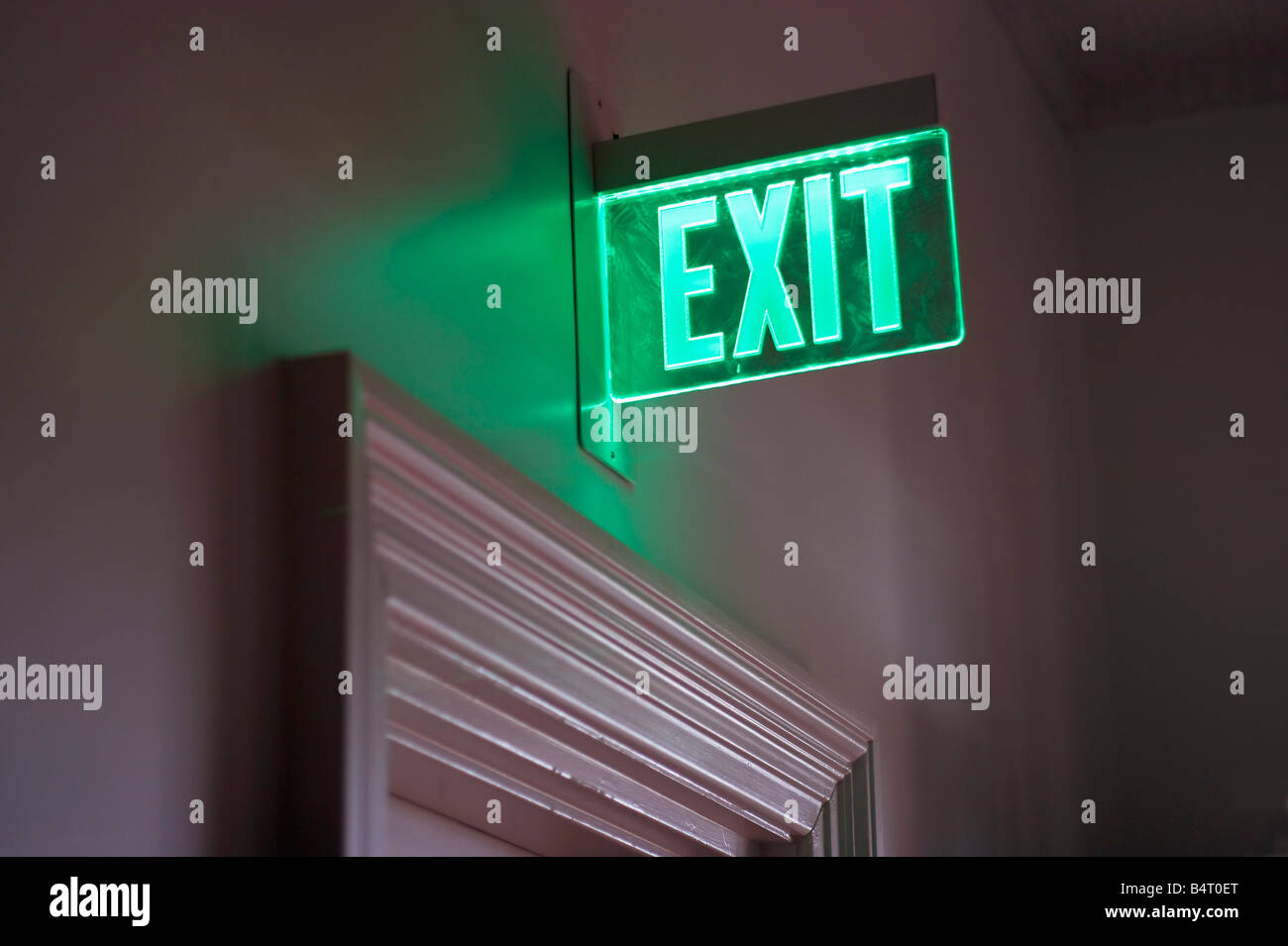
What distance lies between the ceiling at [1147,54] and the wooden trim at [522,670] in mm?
3338

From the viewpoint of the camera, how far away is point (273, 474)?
3.76ft

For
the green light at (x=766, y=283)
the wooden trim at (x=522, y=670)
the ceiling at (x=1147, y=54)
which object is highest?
the ceiling at (x=1147, y=54)

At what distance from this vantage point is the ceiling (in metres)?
4.66

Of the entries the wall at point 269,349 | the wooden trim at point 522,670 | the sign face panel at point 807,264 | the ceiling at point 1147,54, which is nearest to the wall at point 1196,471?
the ceiling at point 1147,54

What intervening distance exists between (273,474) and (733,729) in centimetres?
102

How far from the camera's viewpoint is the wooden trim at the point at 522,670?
1.15 metres

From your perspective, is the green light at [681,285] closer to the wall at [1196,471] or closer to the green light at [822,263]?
the green light at [822,263]

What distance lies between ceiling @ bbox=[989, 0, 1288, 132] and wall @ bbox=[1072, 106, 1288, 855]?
3.7 inches

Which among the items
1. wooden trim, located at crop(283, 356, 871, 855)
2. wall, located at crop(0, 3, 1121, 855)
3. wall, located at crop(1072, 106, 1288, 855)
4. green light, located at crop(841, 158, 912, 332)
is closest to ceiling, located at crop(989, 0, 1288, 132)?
wall, located at crop(1072, 106, 1288, 855)

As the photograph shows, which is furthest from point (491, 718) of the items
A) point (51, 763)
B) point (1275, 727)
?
point (1275, 727)

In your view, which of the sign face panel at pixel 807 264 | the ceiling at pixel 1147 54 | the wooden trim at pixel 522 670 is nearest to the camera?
the wooden trim at pixel 522 670

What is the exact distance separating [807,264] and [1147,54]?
3859 mm

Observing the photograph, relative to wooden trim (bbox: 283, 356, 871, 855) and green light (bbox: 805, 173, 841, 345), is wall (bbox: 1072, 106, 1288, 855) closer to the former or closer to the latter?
wooden trim (bbox: 283, 356, 871, 855)
